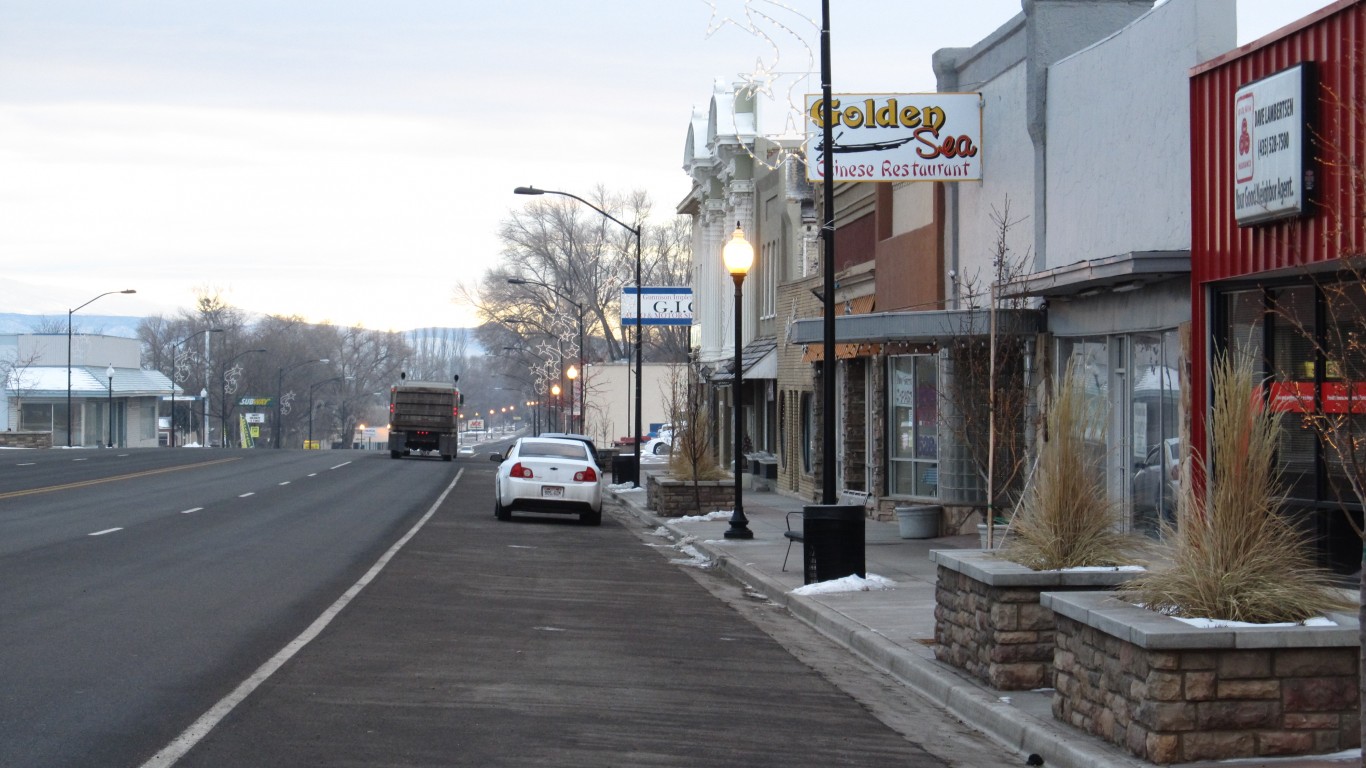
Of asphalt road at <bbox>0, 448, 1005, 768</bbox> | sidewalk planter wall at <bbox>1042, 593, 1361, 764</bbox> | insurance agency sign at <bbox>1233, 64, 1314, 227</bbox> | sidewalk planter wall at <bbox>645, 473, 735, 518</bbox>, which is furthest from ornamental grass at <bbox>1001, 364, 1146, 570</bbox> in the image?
sidewalk planter wall at <bbox>645, 473, 735, 518</bbox>

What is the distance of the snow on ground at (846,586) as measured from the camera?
1527 cm

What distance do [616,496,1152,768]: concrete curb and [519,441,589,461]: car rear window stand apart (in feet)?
36.6

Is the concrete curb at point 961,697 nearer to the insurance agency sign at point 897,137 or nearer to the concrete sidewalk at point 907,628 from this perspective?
the concrete sidewalk at point 907,628

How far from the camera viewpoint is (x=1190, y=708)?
724 centimetres

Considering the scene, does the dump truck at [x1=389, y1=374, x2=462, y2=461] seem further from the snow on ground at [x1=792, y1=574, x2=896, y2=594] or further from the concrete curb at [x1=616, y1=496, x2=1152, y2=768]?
the snow on ground at [x1=792, y1=574, x2=896, y2=594]

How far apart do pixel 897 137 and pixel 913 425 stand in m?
5.77

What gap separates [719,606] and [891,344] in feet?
29.5

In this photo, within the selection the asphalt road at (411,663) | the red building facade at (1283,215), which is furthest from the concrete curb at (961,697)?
the red building facade at (1283,215)

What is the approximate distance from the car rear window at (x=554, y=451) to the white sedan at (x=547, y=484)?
0.02 metres

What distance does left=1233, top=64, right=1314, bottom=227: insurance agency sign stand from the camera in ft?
40.7

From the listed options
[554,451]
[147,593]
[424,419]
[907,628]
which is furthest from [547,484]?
[424,419]

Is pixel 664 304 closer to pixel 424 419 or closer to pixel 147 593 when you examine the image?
pixel 424 419

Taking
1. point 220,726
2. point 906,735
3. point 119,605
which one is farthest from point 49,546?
point 906,735

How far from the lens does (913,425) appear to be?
24828mm
